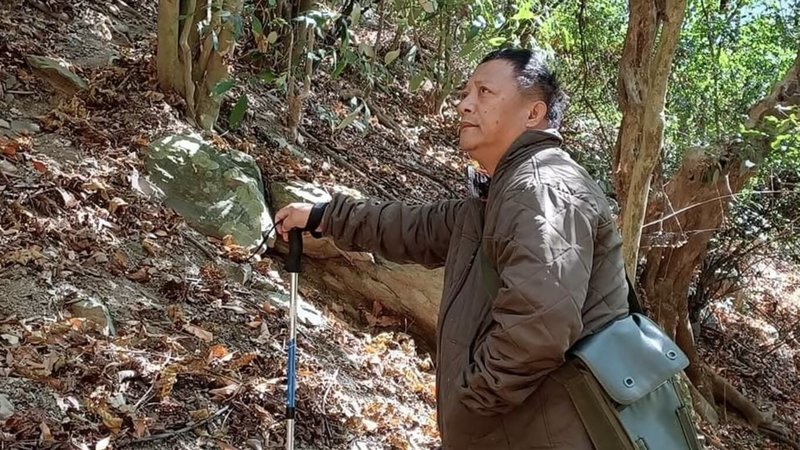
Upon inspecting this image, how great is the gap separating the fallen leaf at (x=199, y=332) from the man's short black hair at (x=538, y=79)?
2.11 metres

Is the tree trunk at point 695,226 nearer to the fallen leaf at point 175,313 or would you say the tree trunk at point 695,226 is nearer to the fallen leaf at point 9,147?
the fallen leaf at point 175,313

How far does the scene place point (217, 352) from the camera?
3527 millimetres

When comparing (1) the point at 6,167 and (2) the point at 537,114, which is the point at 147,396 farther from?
(2) the point at 537,114

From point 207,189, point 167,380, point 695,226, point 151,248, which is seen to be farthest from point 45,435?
point 695,226

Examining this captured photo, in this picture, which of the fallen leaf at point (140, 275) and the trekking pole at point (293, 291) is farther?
the fallen leaf at point (140, 275)

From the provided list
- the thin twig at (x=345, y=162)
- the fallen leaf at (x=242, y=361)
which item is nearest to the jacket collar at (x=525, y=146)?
the fallen leaf at (x=242, y=361)

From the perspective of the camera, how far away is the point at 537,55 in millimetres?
2104

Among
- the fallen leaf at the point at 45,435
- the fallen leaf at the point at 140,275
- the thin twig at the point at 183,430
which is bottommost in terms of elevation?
the thin twig at the point at 183,430

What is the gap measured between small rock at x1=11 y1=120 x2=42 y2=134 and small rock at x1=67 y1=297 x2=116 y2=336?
5.42ft

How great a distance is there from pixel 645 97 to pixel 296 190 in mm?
2202

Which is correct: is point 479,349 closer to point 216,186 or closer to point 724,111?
point 216,186

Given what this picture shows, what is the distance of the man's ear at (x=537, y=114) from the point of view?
6.70 feet

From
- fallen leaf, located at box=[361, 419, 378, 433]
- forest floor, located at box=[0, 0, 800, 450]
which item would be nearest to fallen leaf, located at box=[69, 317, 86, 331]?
forest floor, located at box=[0, 0, 800, 450]

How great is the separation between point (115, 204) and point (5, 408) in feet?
5.41
